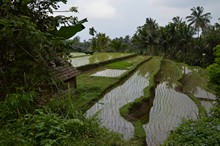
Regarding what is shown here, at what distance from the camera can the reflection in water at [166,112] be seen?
616 centimetres

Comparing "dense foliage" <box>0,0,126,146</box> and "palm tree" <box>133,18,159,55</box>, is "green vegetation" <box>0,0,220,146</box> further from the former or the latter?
"palm tree" <box>133,18,159,55</box>

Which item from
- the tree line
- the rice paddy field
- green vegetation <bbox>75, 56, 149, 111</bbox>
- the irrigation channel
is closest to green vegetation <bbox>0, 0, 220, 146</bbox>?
the rice paddy field

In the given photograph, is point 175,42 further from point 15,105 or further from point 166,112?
point 15,105

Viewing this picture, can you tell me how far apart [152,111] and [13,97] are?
5.66 meters

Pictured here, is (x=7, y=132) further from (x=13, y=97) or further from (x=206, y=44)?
(x=206, y=44)

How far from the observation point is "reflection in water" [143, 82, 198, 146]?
616 centimetres

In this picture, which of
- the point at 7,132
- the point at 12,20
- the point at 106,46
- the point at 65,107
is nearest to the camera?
the point at 7,132

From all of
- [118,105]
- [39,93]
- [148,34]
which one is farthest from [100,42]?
[39,93]

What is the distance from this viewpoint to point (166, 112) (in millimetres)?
8008

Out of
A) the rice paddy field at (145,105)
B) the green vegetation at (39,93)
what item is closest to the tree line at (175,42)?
the rice paddy field at (145,105)

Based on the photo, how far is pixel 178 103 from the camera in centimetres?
920

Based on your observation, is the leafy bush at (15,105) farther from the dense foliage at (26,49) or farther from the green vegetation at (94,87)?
the green vegetation at (94,87)

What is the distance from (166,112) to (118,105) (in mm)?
1689

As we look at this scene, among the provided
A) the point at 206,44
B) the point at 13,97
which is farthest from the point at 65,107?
the point at 206,44
